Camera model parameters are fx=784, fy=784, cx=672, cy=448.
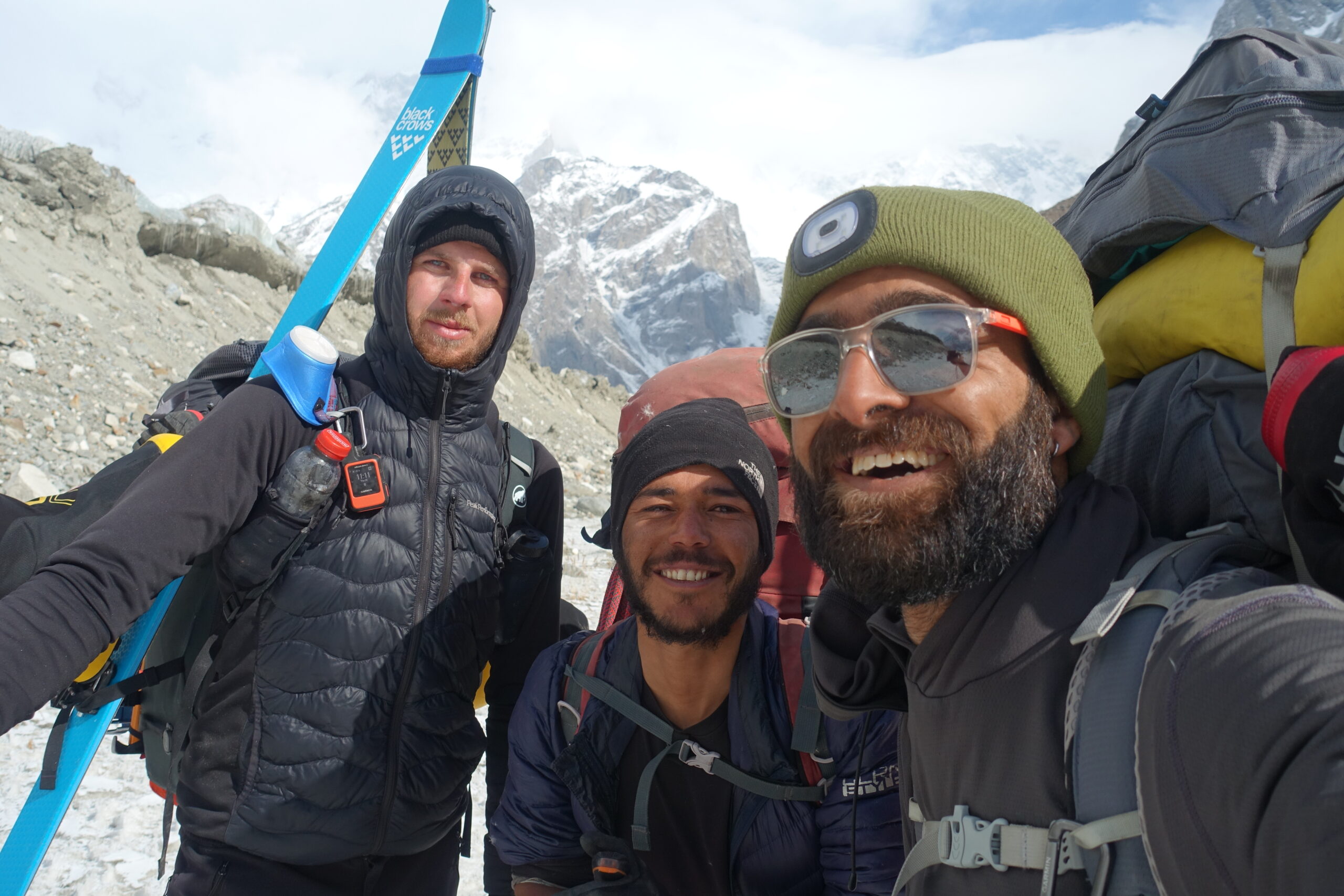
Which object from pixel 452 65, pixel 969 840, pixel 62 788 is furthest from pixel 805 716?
pixel 452 65

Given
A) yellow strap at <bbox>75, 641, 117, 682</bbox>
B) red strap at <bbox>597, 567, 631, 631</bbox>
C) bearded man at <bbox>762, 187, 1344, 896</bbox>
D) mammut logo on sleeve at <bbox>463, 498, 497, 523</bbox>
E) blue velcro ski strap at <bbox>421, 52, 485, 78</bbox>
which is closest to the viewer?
bearded man at <bbox>762, 187, 1344, 896</bbox>

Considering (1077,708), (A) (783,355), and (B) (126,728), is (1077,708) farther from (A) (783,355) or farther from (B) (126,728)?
(B) (126,728)

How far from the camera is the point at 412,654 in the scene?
7.45 ft

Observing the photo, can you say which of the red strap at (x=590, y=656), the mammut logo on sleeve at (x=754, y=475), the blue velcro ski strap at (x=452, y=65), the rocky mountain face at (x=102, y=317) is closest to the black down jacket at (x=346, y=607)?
the red strap at (x=590, y=656)

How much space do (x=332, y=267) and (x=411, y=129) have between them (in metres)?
1.27

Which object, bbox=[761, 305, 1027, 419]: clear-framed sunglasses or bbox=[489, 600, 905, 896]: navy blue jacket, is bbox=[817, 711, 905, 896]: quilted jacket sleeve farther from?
bbox=[761, 305, 1027, 419]: clear-framed sunglasses

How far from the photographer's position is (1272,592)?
38.8 inches

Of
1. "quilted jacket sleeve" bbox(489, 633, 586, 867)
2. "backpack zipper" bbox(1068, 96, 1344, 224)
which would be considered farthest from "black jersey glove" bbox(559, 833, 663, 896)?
"backpack zipper" bbox(1068, 96, 1344, 224)

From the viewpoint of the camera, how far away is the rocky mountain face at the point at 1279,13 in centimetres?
11619

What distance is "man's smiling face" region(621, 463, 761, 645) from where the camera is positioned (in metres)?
2.43

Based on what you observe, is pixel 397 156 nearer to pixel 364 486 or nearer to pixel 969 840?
pixel 364 486

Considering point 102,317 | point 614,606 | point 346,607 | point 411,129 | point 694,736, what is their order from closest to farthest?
point 346,607 < point 694,736 < point 614,606 < point 411,129 < point 102,317

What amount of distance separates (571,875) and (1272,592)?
206 cm

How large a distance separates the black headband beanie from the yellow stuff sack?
1.18 m
